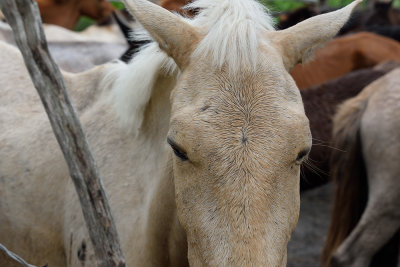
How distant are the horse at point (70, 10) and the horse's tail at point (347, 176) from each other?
18.4ft

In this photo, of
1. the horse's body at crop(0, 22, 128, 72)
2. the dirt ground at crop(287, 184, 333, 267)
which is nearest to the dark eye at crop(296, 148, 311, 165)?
the dirt ground at crop(287, 184, 333, 267)

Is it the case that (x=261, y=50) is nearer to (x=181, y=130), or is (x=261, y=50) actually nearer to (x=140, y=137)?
(x=181, y=130)

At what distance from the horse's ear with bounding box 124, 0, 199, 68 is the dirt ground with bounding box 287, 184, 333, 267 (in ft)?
12.0

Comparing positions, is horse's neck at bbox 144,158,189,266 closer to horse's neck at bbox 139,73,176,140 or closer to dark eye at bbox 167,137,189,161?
horse's neck at bbox 139,73,176,140

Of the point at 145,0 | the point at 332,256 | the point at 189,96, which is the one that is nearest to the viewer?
the point at 189,96

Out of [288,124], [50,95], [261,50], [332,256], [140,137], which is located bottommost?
[332,256]

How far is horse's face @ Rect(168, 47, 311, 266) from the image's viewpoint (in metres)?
1.53

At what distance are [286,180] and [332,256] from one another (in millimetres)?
2365

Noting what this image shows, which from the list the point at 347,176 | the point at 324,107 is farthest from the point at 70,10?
the point at 347,176

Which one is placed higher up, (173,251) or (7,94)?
(7,94)

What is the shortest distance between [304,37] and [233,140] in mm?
527

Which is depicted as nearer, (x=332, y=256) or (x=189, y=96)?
(x=189, y=96)

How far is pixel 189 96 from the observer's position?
171 cm

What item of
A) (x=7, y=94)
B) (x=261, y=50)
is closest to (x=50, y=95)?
(x=261, y=50)
